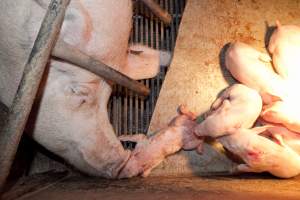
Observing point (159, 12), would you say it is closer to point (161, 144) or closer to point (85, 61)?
point (161, 144)

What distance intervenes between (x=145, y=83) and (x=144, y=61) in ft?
0.69

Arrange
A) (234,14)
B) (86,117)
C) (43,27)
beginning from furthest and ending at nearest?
(234,14), (86,117), (43,27)

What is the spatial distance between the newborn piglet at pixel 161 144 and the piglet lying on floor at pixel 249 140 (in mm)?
232

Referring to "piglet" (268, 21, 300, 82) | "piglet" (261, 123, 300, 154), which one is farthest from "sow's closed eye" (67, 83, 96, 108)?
"piglet" (268, 21, 300, 82)

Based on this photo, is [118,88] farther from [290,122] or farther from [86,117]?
[290,122]

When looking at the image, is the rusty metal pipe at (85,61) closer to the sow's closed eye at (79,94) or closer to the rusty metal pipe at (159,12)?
the sow's closed eye at (79,94)

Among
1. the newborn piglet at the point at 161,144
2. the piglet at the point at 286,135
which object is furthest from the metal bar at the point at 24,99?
the piglet at the point at 286,135

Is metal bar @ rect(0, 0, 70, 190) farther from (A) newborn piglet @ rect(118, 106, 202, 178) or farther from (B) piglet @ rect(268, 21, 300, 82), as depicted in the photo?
(B) piglet @ rect(268, 21, 300, 82)

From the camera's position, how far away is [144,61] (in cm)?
304

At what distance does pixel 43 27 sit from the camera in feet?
5.66

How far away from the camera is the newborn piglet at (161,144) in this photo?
273cm

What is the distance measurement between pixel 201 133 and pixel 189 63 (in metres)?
0.72

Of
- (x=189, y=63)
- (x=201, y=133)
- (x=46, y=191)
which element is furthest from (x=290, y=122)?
(x=46, y=191)

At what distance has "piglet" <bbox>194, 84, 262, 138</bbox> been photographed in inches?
99.6
